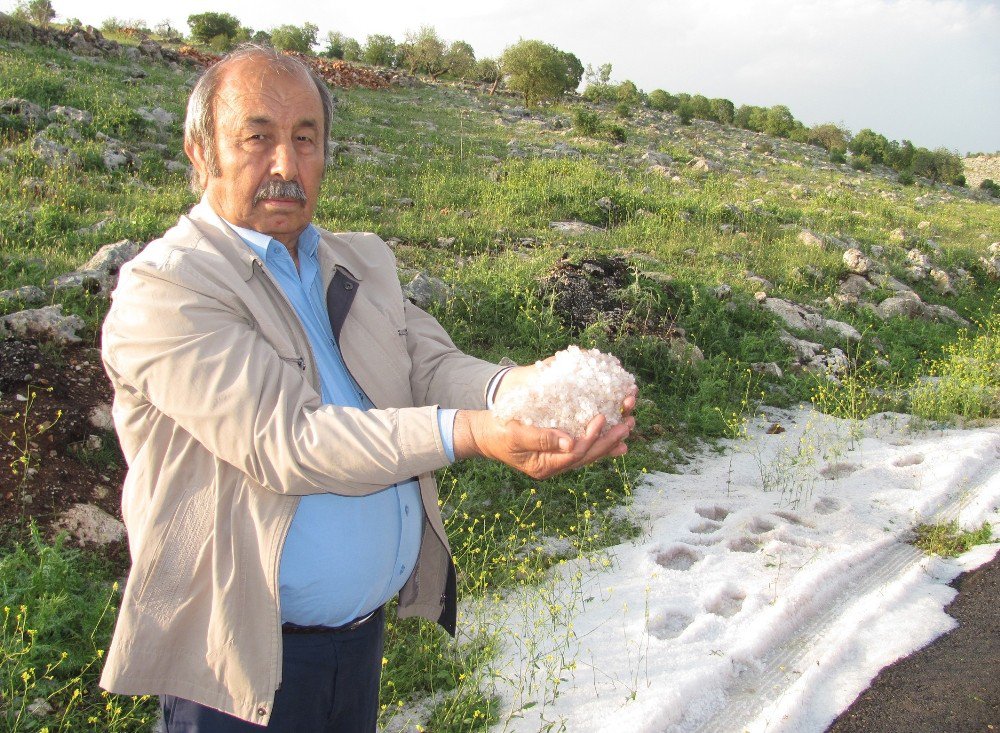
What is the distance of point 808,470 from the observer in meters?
5.34

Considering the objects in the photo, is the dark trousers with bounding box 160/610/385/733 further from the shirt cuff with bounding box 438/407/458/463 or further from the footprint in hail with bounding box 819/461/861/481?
the footprint in hail with bounding box 819/461/861/481

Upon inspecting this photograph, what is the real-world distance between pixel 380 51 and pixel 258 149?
37.4m

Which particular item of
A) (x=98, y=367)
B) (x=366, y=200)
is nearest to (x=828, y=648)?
(x=98, y=367)

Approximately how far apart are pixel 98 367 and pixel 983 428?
6509mm

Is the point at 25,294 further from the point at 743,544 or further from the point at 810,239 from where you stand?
the point at 810,239

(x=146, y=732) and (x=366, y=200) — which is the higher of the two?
(x=366, y=200)

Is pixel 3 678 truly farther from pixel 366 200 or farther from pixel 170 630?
pixel 366 200

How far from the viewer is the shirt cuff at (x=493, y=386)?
1.92 meters

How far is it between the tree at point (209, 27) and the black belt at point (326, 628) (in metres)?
32.8

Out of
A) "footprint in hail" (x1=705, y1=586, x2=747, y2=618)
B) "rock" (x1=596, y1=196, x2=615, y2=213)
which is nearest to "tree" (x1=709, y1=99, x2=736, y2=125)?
"rock" (x1=596, y1=196, x2=615, y2=213)

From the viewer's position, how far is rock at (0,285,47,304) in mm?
4887

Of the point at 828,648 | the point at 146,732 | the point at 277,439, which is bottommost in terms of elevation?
the point at 146,732

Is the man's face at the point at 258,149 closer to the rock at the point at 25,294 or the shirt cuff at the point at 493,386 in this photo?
the shirt cuff at the point at 493,386

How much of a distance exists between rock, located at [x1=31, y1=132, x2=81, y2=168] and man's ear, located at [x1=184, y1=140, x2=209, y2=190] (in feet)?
25.7
